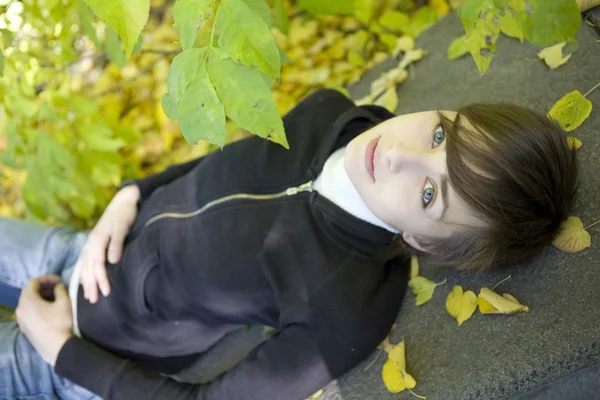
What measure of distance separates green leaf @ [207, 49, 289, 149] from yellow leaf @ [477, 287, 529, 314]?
2.09 feet

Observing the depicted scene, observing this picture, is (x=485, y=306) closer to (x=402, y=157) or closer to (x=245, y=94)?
(x=402, y=157)

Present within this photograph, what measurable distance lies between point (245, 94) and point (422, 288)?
73 cm

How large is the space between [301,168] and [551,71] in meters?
0.64

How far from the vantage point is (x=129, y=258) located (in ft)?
4.26

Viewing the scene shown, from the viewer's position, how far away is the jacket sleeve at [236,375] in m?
1.08

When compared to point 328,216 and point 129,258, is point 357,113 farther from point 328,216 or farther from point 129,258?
point 129,258

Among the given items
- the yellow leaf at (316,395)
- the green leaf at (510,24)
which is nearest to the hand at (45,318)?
the yellow leaf at (316,395)

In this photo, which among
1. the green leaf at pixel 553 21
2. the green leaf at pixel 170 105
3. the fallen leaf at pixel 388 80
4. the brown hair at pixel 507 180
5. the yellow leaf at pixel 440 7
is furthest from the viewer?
the yellow leaf at pixel 440 7

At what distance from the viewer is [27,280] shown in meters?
1.46

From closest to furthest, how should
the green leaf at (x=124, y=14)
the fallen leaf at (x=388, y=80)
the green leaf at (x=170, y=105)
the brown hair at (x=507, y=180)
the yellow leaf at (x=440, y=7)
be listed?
1. the green leaf at (x=124, y=14)
2. the green leaf at (x=170, y=105)
3. the brown hair at (x=507, y=180)
4. the fallen leaf at (x=388, y=80)
5. the yellow leaf at (x=440, y=7)

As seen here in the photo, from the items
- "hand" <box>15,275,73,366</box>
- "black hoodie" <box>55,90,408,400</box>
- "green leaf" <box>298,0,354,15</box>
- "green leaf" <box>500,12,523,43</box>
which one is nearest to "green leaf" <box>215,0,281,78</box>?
"green leaf" <box>298,0,354,15</box>

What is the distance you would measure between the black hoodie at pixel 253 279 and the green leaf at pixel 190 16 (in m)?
0.57

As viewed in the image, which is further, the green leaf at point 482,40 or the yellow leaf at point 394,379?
the yellow leaf at point 394,379

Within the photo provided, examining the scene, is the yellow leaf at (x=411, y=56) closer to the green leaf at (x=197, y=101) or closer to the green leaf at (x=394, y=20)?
the green leaf at (x=394, y=20)
